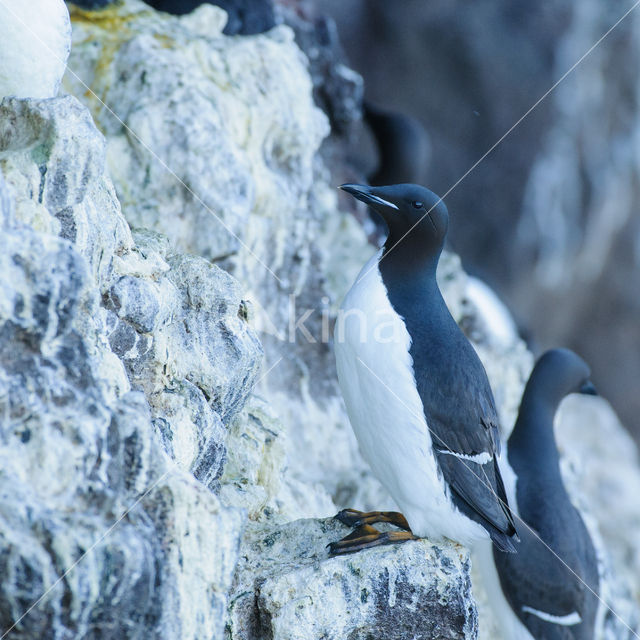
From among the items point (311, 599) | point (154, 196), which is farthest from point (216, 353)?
point (154, 196)

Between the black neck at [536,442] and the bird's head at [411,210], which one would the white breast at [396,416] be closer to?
the bird's head at [411,210]

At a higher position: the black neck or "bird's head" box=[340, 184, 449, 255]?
"bird's head" box=[340, 184, 449, 255]

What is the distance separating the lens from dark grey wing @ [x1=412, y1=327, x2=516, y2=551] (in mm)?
2539

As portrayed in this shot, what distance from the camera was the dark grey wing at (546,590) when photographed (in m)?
3.28

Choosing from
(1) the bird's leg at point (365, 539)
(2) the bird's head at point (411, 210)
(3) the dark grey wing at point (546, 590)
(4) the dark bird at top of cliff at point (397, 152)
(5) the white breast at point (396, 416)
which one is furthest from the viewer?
(4) the dark bird at top of cliff at point (397, 152)

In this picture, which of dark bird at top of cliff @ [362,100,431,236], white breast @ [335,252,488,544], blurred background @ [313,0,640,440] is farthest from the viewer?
blurred background @ [313,0,640,440]

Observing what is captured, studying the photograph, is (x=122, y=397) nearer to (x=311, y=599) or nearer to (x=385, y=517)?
(x=311, y=599)

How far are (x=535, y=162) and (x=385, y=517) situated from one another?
5.63 meters

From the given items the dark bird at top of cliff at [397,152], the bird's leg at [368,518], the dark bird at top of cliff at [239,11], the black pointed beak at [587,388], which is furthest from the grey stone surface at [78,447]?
the dark bird at top of cliff at [397,152]

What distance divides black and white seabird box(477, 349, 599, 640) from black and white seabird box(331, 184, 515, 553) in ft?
2.23

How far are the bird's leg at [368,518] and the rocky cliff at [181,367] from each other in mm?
67

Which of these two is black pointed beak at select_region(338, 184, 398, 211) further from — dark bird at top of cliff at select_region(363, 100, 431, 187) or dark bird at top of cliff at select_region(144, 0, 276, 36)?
dark bird at top of cliff at select_region(363, 100, 431, 187)

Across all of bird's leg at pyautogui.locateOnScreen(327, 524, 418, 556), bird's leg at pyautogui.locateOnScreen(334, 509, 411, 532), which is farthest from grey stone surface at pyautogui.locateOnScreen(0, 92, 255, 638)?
bird's leg at pyautogui.locateOnScreen(334, 509, 411, 532)

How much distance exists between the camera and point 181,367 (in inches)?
97.1
